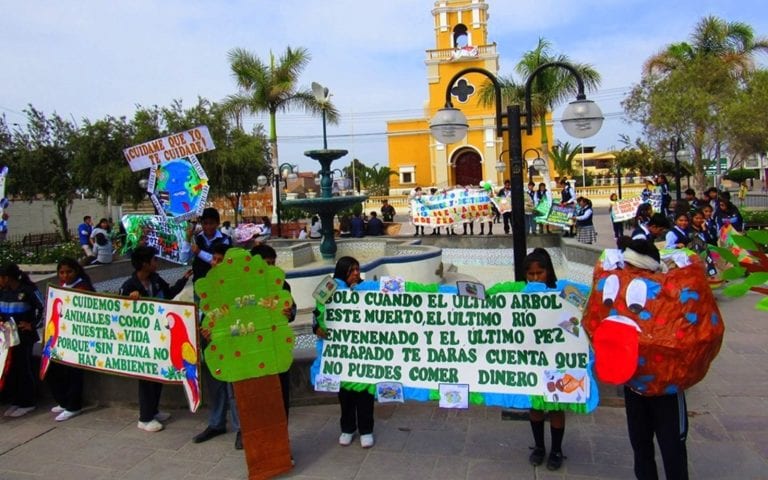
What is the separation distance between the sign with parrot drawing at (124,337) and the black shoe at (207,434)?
21cm

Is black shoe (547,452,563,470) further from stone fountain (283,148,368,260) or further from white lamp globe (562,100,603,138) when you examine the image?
stone fountain (283,148,368,260)

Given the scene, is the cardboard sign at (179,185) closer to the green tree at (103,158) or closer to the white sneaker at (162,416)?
the white sneaker at (162,416)

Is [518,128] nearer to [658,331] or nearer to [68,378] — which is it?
[658,331]

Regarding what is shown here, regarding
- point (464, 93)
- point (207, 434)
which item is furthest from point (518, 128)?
point (464, 93)

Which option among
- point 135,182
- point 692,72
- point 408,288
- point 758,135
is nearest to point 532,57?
point 692,72

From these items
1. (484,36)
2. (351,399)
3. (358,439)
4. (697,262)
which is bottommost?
(358,439)

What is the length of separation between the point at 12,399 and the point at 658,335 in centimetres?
562

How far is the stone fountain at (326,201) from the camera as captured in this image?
11352 mm

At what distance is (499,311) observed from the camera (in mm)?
4363

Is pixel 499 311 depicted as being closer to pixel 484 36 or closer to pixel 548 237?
pixel 548 237

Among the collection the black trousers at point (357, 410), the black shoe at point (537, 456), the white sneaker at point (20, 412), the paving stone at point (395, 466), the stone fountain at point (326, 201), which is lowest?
the paving stone at point (395, 466)

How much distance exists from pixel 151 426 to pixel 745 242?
4558 millimetres

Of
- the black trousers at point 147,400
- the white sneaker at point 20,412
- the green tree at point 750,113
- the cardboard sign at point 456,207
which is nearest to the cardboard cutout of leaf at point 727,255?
the black trousers at point 147,400

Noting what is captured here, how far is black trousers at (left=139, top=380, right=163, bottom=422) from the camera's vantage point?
5266 millimetres
